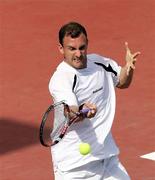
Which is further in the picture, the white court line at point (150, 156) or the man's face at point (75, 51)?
the white court line at point (150, 156)

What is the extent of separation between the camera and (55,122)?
211 inches

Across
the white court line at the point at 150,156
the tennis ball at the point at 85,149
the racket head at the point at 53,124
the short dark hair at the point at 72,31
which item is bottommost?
the white court line at the point at 150,156

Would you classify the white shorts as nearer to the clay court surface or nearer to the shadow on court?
the clay court surface

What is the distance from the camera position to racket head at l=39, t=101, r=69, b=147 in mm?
5188

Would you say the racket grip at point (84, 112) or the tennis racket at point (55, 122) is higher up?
the racket grip at point (84, 112)

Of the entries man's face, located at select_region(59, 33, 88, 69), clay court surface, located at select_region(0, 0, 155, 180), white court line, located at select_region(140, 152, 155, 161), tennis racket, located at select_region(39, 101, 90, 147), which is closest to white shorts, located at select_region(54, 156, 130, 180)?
tennis racket, located at select_region(39, 101, 90, 147)

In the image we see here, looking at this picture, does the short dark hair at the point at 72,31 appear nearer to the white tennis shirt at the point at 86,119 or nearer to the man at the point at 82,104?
the man at the point at 82,104

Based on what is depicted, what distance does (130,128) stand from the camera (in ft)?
31.6

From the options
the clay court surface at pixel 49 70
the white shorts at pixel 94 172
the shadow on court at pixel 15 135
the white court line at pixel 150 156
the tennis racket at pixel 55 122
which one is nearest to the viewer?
the tennis racket at pixel 55 122

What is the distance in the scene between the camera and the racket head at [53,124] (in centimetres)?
519

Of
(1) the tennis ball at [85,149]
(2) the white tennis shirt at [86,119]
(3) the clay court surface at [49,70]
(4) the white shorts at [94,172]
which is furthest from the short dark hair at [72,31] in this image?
(3) the clay court surface at [49,70]

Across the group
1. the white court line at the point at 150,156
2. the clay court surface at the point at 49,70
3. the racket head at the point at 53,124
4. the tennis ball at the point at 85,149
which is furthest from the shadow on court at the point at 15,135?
the tennis ball at the point at 85,149

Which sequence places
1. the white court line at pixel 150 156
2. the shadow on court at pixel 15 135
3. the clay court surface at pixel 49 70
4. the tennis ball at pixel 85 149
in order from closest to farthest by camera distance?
the tennis ball at pixel 85 149 < the white court line at pixel 150 156 < the clay court surface at pixel 49 70 < the shadow on court at pixel 15 135

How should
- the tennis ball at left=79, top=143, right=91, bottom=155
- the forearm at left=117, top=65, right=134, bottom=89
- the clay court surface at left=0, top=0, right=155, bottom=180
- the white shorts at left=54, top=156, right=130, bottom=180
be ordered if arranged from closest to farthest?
1. the tennis ball at left=79, top=143, right=91, bottom=155
2. the white shorts at left=54, top=156, right=130, bottom=180
3. the forearm at left=117, top=65, right=134, bottom=89
4. the clay court surface at left=0, top=0, right=155, bottom=180
